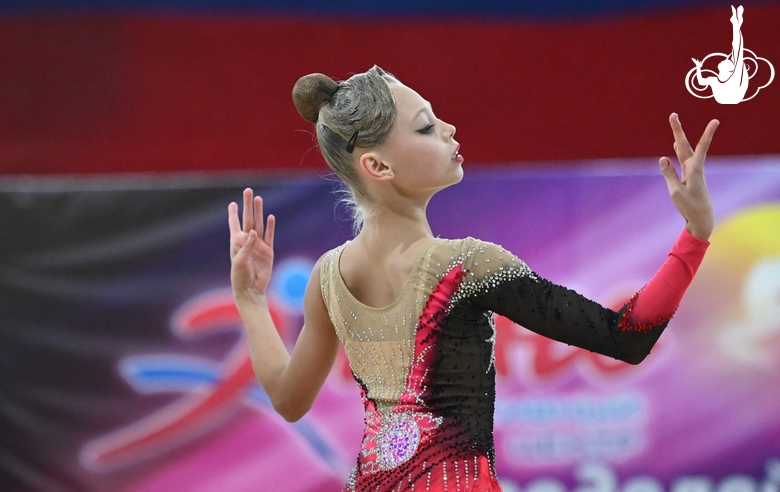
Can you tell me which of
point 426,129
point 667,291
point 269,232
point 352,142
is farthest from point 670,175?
point 269,232

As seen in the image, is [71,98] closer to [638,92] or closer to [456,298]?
[638,92]

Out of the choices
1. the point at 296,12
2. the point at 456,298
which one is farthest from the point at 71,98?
the point at 456,298

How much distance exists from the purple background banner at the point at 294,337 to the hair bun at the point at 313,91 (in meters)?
1.44

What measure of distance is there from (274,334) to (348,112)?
53 cm

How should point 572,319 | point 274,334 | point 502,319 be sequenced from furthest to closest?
1. point 502,319
2. point 274,334
3. point 572,319

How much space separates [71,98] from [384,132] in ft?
9.10

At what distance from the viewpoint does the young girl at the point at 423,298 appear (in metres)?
1.32

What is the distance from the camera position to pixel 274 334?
1778mm

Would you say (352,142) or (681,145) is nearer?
(681,145)

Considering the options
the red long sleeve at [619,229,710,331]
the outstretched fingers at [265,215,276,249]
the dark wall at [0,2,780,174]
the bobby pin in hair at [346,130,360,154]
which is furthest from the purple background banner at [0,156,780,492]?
the red long sleeve at [619,229,710,331]

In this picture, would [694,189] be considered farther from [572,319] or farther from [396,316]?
[396,316]

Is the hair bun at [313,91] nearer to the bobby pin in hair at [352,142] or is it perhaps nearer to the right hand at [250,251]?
the bobby pin in hair at [352,142]

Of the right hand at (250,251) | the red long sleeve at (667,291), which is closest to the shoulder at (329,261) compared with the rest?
the right hand at (250,251)

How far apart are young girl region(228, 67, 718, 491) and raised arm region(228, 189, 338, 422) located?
5 cm
